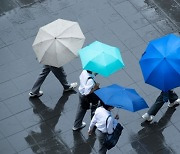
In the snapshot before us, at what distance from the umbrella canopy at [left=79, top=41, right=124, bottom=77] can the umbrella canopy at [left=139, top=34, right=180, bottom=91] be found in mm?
583

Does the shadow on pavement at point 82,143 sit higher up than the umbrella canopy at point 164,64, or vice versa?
the umbrella canopy at point 164,64

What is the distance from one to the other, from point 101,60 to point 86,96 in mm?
829

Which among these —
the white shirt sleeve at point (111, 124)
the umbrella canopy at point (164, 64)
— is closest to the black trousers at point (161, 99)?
the umbrella canopy at point (164, 64)

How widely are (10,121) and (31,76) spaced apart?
1309 mm

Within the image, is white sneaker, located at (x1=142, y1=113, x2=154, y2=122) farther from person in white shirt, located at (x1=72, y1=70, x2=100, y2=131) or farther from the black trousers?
person in white shirt, located at (x1=72, y1=70, x2=100, y2=131)

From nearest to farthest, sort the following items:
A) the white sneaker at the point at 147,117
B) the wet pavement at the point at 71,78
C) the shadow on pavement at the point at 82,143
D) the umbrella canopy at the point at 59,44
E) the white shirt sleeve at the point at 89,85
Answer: the white shirt sleeve at the point at 89,85 < the umbrella canopy at the point at 59,44 < the shadow on pavement at the point at 82,143 < the wet pavement at the point at 71,78 < the white sneaker at the point at 147,117

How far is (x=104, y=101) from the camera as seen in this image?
955 cm

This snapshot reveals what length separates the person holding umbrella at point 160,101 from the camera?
36.6 ft

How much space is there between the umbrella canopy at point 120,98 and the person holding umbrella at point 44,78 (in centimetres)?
189

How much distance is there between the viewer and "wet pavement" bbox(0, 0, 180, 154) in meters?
11.3

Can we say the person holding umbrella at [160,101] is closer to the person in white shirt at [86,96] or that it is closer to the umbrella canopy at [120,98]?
the person in white shirt at [86,96]

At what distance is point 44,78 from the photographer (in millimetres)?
11789

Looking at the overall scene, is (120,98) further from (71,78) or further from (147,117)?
(71,78)

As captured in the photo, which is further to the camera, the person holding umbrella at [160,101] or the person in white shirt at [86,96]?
the person holding umbrella at [160,101]
